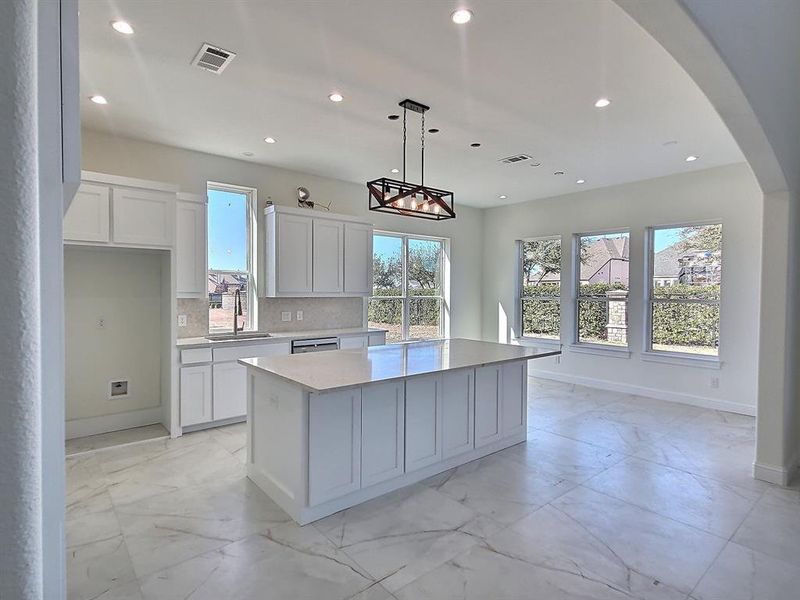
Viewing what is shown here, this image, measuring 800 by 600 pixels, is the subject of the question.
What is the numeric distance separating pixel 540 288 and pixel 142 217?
18.4 ft

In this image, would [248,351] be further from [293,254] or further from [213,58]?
[213,58]

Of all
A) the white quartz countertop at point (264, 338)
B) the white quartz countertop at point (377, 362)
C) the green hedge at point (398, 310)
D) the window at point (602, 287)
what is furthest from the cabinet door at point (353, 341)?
the window at point (602, 287)

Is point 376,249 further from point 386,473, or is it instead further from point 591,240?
point 386,473

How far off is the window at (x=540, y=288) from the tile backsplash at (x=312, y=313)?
289 cm

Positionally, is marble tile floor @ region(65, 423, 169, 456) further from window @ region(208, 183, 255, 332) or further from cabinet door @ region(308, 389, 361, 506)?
cabinet door @ region(308, 389, 361, 506)

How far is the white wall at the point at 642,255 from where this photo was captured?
504 cm

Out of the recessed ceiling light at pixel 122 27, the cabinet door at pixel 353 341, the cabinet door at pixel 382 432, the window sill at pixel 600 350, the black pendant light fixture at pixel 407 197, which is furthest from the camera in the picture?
the window sill at pixel 600 350

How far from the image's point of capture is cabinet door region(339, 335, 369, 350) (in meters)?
5.29

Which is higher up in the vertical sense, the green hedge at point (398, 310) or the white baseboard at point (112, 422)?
the green hedge at point (398, 310)

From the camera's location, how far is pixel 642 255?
589cm

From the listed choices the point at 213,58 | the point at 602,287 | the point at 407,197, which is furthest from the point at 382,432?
the point at 602,287

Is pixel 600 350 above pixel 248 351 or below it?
below

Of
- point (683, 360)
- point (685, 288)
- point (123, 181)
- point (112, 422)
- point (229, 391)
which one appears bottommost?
point (112, 422)

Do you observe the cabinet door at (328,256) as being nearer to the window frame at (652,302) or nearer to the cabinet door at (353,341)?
the cabinet door at (353,341)
